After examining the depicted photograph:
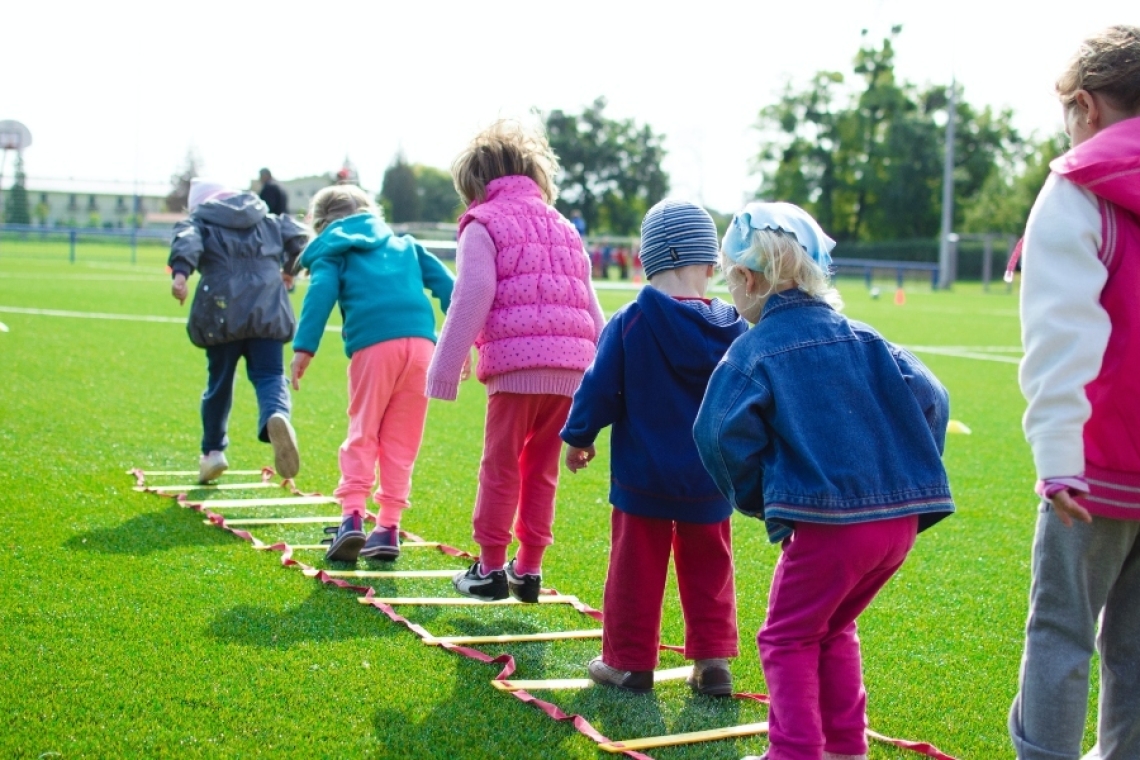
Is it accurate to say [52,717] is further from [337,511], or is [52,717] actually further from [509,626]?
[337,511]

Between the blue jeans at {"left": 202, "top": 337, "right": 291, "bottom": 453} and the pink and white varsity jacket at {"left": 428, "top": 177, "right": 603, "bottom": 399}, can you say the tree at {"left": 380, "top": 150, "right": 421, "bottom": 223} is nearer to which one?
the blue jeans at {"left": 202, "top": 337, "right": 291, "bottom": 453}

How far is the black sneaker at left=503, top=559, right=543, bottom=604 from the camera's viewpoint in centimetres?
448

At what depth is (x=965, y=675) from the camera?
3.93 meters

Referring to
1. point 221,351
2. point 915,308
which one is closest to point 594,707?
point 221,351

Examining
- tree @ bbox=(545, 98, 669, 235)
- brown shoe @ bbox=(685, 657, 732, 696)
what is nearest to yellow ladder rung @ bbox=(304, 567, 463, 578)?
brown shoe @ bbox=(685, 657, 732, 696)

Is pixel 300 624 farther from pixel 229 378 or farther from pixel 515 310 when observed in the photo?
pixel 229 378

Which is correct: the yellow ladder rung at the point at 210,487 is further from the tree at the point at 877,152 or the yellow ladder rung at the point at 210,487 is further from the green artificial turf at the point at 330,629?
the tree at the point at 877,152

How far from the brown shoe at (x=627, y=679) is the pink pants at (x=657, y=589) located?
0.02 meters

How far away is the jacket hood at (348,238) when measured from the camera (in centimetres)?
525

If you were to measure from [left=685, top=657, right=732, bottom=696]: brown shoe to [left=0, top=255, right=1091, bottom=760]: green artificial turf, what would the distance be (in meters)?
0.05

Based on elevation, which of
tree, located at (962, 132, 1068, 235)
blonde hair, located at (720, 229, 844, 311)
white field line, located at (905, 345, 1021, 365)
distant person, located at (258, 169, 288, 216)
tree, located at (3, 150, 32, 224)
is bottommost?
white field line, located at (905, 345, 1021, 365)

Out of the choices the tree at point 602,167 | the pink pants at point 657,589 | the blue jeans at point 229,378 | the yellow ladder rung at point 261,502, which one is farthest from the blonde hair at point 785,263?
the tree at point 602,167

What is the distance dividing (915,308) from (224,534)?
24.9m

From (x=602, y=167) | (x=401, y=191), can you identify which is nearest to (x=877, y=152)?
(x=602, y=167)
